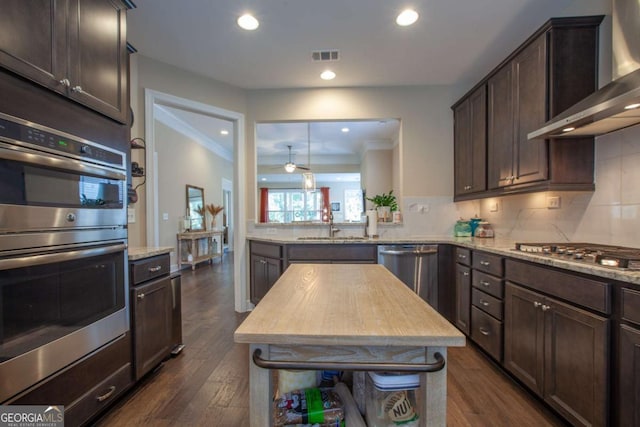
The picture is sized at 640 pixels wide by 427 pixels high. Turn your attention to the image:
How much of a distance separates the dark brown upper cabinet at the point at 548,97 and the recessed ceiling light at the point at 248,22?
81.8 inches

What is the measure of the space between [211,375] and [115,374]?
62 centimetres

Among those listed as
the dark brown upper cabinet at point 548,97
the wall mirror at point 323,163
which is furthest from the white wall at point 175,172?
the dark brown upper cabinet at point 548,97

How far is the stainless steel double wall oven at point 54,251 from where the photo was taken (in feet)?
3.74

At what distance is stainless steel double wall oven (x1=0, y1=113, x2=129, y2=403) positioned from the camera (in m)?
1.14

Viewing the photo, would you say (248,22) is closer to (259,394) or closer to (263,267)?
(263,267)

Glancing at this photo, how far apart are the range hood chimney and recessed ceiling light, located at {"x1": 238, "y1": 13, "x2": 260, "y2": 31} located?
224 cm

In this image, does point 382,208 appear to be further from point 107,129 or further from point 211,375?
point 107,129

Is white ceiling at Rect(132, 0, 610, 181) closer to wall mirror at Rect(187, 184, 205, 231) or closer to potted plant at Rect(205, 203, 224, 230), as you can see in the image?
wall mirror at Rect(187, 184, 205, 231)

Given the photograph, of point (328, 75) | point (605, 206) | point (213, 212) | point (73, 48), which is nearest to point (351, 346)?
point (73, 48)

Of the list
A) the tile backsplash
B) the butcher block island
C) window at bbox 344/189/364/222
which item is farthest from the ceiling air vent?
window at bbox 344/189/364/222

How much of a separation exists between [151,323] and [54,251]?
2.95 ft

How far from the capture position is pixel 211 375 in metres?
2.06

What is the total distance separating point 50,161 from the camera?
4.20 feet

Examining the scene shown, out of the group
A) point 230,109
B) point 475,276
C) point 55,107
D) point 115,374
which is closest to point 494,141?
point 475,276
